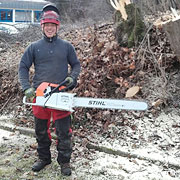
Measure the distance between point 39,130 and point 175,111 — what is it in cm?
228

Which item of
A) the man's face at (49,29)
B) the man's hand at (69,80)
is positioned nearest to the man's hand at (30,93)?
the man's hand at (69,80)

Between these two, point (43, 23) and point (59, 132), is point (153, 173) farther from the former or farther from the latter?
point (43, 23)

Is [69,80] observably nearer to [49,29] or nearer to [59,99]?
[59,99]

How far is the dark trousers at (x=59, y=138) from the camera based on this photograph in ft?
10.1

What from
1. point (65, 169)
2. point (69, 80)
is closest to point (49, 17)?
point (69, 80)

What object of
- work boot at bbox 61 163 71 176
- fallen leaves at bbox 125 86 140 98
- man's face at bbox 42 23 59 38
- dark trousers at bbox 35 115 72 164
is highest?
man's face at bbox 42 23 59 38

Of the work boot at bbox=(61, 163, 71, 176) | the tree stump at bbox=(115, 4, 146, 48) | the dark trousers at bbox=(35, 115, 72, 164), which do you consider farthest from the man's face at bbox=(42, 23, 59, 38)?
the tree stump at bbox=(115, 4, 146, 48)

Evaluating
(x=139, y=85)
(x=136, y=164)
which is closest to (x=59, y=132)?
(x=136, y=164)

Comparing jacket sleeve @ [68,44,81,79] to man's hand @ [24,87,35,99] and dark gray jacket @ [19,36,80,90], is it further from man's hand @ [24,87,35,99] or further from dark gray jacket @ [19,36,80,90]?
man's hand @ [24,87,35,99]

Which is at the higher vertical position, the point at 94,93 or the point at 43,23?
the point at 43,23

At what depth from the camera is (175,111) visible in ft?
13.8

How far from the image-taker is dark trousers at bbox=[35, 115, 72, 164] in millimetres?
3090

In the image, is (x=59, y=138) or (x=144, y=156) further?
(x=144, y=156)

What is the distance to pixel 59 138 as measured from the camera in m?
3.12
